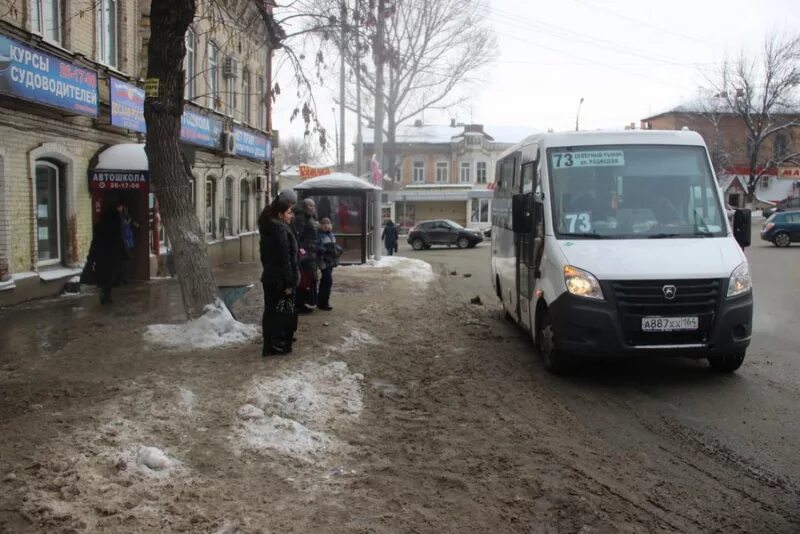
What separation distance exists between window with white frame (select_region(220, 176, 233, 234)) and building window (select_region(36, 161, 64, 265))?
29.6ft

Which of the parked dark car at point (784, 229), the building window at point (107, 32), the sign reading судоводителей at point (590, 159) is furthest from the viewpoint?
the parked dark car at point (784, 229)

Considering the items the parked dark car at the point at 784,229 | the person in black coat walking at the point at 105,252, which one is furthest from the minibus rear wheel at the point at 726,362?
the parked dark car at the point at 784,229

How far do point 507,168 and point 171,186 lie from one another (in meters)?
4.73

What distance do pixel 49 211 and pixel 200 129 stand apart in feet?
18.4

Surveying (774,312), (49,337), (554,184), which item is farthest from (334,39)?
(774,312)

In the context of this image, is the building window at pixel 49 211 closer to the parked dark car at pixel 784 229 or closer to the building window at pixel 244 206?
the building window at pixel 244 206

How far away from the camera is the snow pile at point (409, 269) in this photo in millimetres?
17355

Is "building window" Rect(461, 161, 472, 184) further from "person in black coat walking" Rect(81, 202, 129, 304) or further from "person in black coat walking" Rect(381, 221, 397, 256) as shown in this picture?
"person in black coat walking" Rect(81, 202, 129, 304)

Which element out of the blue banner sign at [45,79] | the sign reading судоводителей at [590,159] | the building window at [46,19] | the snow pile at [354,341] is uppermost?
the building window at [46,19]

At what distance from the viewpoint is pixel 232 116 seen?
21047mm

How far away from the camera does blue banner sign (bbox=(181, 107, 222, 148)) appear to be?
16.4 meters

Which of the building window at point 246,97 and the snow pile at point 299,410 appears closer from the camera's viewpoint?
the snow pile at point 299,410

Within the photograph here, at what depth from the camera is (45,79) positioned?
10.6 m

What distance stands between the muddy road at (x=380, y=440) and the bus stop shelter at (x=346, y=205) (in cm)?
1014
